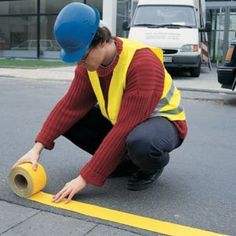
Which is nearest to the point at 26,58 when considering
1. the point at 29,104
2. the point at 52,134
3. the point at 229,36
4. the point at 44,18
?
the point at 44,18

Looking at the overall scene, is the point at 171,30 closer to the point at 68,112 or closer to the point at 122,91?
the point at 68,112

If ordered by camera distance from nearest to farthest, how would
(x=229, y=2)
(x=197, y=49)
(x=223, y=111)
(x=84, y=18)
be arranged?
(x=84, y=18) < (x=223, y=111) < (x=197, y=49) < (x=229, y=2)

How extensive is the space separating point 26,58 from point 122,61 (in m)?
23.4

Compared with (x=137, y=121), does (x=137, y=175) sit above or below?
below

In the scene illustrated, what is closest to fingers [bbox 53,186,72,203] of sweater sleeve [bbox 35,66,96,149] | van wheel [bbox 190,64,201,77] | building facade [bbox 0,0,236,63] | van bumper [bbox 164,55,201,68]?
sweater sleeve [bbox 35,66,96,149]

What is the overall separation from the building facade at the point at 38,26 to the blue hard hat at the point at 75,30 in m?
21.0

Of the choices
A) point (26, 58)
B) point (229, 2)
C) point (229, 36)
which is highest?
point (229, 2)

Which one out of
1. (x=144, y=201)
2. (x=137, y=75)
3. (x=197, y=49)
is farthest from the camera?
(x=197, y=49)

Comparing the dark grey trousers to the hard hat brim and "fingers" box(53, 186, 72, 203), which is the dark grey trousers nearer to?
"fingers" box(53, 186, 72, 203)

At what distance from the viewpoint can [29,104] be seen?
9.09 meters

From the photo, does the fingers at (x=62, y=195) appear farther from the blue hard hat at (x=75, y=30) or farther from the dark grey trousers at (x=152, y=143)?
the blue hard hat at (x=75, y=30)

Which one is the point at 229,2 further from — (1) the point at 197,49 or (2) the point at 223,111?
(2) the point at 223,111

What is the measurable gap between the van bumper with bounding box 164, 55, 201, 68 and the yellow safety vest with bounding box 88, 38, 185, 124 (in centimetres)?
1071

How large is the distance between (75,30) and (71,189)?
3.61 feet
